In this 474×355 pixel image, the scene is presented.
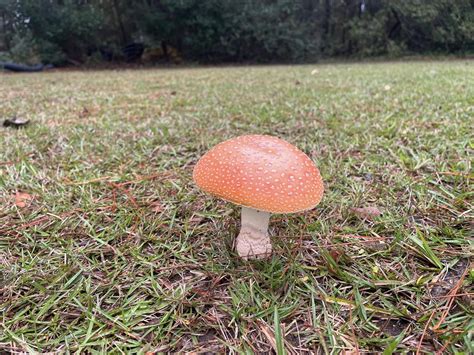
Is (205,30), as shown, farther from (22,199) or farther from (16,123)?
(22,199)

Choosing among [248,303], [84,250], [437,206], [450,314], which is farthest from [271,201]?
[437,206]

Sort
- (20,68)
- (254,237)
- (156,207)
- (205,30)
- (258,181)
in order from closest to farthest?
(258,181)
(254,237)
(156,207)
(20,68)
(205,30)

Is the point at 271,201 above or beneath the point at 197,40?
above

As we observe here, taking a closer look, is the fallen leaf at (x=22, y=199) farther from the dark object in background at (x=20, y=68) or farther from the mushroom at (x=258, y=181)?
the dark object in background at (x=20, y=68)

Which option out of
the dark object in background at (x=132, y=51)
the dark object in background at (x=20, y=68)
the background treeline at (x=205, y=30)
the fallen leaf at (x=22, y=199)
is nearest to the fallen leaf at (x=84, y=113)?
the fallen leaf at (x=22, y=199)

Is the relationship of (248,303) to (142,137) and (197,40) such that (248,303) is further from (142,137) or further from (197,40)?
(197,40)

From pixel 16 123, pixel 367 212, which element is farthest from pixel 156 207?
pixel 16 123
